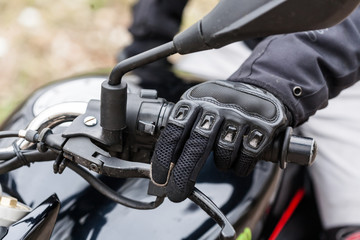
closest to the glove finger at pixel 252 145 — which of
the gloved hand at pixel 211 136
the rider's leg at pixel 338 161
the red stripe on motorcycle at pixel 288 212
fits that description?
the gloved hand at pixel 211 136

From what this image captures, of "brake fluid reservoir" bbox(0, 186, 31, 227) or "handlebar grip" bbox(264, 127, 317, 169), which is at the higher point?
"handlebar grip" bbox(264, 127, 317, 169)

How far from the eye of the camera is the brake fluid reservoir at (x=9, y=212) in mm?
728

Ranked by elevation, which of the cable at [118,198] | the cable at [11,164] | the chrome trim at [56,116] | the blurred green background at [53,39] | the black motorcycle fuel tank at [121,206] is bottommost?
the blurred green background at [53,39]

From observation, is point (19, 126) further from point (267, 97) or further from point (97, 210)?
point (267, 97)

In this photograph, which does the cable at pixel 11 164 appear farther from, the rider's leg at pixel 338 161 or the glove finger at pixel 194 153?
the rider's leg at pixel 338 161

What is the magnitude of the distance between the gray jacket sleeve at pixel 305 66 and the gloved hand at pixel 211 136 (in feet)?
0.39

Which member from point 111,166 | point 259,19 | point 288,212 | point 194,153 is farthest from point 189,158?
point 288,212

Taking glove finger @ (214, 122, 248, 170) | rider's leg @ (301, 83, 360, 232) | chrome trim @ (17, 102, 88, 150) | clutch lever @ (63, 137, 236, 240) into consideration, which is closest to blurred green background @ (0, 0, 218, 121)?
rider's leg @ (301, 83, 360, 232)

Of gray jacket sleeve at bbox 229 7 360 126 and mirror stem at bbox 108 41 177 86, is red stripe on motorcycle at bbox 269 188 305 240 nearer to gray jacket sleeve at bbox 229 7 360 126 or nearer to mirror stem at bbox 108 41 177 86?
gray jacket sleeve at bbox 229 7 360 126

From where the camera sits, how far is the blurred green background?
259cm

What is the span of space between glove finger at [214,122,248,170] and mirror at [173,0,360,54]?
0.40 feet

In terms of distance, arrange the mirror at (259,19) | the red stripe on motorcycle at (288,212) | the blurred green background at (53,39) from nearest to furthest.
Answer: the mirror at (259,19), the red stripe on motorcycle at (288,212), the blurred green background at (53,39)

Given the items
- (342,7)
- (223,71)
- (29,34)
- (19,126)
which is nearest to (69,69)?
(29,34)

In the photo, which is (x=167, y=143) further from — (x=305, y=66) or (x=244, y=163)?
(x=305, y=66)
